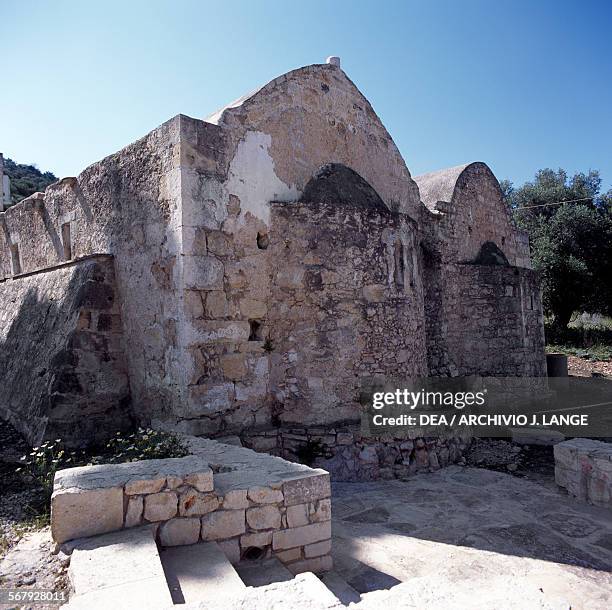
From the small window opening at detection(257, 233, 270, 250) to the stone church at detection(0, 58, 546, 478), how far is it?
0.05ft

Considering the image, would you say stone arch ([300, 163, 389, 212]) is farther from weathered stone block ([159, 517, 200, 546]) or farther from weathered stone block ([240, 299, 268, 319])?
weathered stone block ([159, 517, 200, 546])

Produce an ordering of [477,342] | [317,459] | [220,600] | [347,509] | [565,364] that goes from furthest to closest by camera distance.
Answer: [565,364] → [477,342] → [317,459] → [347,509] → [220,600]

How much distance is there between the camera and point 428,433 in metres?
6.41

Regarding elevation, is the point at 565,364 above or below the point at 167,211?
below

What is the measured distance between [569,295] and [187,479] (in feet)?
60.2

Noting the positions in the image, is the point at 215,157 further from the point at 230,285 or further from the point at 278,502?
the point at 278,502

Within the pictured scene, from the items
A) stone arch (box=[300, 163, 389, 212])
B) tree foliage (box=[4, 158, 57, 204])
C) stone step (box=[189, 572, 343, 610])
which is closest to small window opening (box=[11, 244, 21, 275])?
stone arch (box=[300, 163, 389, 212])

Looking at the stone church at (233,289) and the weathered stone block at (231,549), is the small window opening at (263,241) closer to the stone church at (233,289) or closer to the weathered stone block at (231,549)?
the stone church at (233,289)

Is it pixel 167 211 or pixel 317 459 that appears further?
pixel 317 459

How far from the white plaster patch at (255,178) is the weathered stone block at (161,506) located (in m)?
3.31

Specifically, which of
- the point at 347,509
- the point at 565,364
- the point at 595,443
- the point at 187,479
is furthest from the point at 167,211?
the point at 565,364

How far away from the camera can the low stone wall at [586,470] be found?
16.8ft

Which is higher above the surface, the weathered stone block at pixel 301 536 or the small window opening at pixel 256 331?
the small window opening at pixel 256 331

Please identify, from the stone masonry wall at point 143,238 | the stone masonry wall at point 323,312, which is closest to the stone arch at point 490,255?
the stone masonry wall at point 323,312
